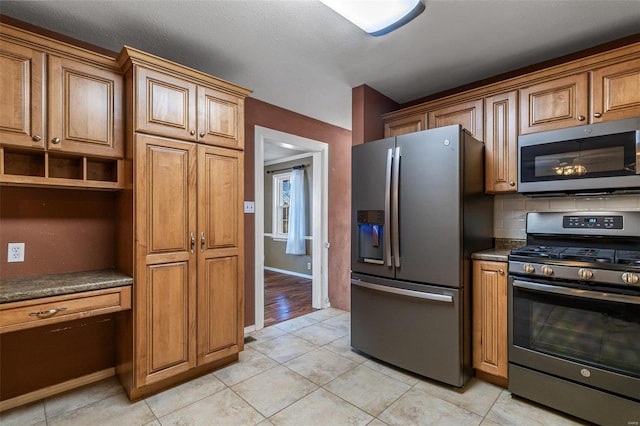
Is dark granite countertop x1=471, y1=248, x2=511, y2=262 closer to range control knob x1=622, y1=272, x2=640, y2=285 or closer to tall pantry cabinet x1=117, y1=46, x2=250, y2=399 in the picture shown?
range control knob x1=622, y1=272, x2=640, y2=285

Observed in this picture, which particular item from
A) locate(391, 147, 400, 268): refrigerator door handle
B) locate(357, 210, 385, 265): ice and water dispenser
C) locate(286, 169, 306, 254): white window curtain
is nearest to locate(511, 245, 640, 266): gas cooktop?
locate(391, 147, 400, 268): refrigerator door handle

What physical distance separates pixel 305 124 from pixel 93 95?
7.32 ft

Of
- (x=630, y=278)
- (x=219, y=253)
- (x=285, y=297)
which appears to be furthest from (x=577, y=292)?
(x=285, y=297)

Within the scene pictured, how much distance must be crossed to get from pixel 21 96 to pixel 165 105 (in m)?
0.73

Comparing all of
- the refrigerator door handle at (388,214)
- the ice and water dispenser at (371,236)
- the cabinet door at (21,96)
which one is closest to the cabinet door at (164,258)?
the cabinet door at (21,96)

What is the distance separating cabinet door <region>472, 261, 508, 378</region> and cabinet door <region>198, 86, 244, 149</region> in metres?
2.05

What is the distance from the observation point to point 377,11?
181 cm

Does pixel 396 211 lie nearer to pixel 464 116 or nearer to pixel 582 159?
pixel 464 116

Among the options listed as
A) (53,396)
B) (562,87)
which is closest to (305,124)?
(562,87)

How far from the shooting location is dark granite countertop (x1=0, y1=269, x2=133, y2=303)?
5.42 feet

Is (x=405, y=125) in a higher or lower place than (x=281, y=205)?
higher

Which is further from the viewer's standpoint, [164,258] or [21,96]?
[164,258]

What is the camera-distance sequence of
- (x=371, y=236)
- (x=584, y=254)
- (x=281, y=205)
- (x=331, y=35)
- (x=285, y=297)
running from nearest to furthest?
(x=584, y=254), (x=331, y=35), (x=371, y=236), (x=285, y=297), (x=281, y=205)

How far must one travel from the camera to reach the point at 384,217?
2.41m
